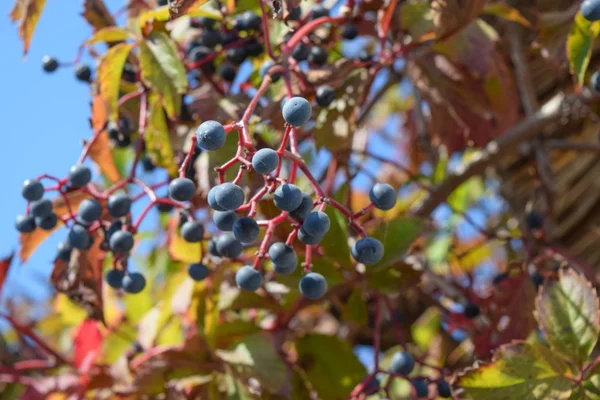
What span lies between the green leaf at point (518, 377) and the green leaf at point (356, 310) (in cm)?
48

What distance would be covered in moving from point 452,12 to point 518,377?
0.64m

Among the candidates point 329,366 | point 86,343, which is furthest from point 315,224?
point 86,343

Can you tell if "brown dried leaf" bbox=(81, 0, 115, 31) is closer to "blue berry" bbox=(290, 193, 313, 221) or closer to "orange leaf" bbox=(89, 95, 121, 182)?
"orange leaf" bbox=(89, 95, 121, 182)

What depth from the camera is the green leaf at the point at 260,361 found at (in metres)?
1.24

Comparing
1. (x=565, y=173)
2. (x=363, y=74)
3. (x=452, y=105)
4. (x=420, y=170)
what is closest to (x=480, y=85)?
(x=452, y=105)

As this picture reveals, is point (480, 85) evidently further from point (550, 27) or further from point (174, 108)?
point (174, 108)

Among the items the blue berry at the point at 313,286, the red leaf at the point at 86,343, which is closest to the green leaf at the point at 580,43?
the blue berry at the point at 313,286

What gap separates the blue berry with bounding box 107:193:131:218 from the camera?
1.14 m

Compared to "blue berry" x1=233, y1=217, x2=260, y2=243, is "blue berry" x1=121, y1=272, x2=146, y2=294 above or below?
below

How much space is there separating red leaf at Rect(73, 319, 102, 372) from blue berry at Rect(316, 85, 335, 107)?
0.76 meters

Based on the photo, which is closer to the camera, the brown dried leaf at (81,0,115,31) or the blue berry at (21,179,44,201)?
the blue berry at (21,179,44,201)

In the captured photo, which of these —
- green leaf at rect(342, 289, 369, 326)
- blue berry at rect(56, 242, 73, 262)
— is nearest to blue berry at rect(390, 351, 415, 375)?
green leaf at rect(342, 289, 369, 326)

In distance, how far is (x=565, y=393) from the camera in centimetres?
101

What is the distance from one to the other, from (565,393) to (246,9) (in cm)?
87
